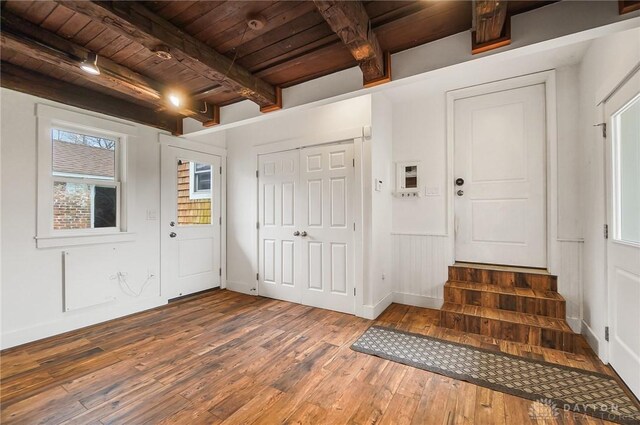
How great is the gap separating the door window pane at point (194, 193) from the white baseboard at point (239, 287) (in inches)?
42.2

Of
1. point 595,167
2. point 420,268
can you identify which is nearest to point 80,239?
point 420,268

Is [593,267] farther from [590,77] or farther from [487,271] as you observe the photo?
[590,77]

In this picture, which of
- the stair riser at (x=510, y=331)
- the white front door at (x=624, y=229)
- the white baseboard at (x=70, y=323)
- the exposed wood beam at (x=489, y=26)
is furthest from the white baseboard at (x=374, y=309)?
the white baseboard at (x=70, y=323)

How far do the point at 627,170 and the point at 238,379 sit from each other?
10.6ft

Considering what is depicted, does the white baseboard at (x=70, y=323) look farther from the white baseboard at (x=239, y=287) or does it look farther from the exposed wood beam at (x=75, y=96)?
the exposed wood beam at (x=75, y=96)

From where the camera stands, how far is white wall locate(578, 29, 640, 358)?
2.07m

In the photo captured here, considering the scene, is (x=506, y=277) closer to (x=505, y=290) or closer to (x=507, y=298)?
(x=505, y=290)

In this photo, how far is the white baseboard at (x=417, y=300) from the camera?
11.4 ft

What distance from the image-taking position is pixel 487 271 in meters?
3.12

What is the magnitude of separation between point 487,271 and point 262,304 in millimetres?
2849

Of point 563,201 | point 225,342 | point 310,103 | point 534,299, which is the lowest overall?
point 225,342

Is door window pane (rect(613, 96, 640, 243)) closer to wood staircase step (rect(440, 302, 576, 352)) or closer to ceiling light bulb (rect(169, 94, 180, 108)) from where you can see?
wood staircase step (rect(440, 302, 576, 352))

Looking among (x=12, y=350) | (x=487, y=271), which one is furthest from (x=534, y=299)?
(x=12, y=350)

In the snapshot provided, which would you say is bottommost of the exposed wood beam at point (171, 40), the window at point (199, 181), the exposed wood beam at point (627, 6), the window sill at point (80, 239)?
the window sill at point (80, 239)
